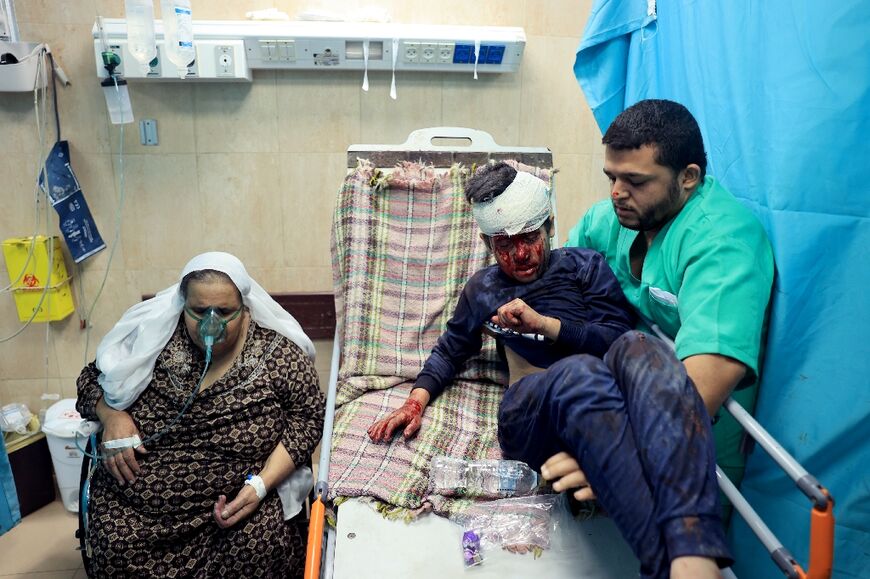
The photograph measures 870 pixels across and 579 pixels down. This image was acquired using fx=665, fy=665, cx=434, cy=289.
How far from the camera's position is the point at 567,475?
55.3 inches

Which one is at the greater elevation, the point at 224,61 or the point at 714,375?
the point at 224,61

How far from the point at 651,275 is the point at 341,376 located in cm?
112

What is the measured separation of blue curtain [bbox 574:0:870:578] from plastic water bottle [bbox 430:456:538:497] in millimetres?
563

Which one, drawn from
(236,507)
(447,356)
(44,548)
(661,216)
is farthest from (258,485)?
(661,216)

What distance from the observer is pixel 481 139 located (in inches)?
102

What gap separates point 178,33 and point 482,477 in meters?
2.05

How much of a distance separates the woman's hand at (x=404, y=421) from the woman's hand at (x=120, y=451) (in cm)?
76

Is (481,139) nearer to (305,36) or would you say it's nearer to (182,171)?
(305,36)

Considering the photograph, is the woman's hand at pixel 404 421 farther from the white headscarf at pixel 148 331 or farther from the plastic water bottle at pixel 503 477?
the white headscarf at pixel 148 331

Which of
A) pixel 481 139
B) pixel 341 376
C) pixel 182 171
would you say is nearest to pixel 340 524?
pixel 341 376

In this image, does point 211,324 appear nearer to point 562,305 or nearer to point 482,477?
point 482,477

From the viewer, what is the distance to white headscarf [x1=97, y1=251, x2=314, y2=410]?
82.7 inches

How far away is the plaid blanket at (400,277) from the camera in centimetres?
230

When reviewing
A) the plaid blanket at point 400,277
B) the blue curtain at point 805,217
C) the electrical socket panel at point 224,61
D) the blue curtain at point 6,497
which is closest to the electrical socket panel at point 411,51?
the plaid blanket at point 400,277
